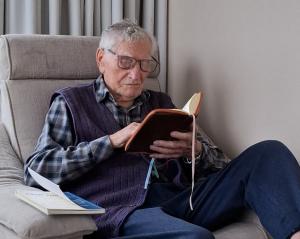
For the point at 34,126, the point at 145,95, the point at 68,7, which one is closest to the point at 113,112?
→ the point at 145,95

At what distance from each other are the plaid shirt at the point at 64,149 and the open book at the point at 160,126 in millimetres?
102

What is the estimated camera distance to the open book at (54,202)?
1.15 meters

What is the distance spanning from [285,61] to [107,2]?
0.86 meters

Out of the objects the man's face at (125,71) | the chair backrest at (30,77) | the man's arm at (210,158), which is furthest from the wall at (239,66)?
the chair backrest at (30,77)

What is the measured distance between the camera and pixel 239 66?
1.92 meters

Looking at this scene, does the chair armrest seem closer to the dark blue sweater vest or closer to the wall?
the dark blue sweater vest

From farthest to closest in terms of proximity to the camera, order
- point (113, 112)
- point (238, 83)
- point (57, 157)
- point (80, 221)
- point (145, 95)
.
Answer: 1. point (238, 83)
2. point (145, 95)
3. point (113, 112)
4. point (57, 157)
5. point (80, 221)

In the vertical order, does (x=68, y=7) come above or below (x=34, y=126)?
above

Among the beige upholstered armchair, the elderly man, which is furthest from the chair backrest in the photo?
the elderly man

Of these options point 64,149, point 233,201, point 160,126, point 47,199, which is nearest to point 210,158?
point 233,201

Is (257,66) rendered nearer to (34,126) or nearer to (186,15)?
(186,15)

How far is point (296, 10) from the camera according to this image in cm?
165

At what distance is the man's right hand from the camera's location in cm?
143

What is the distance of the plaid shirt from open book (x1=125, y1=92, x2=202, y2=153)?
0.10 meters
